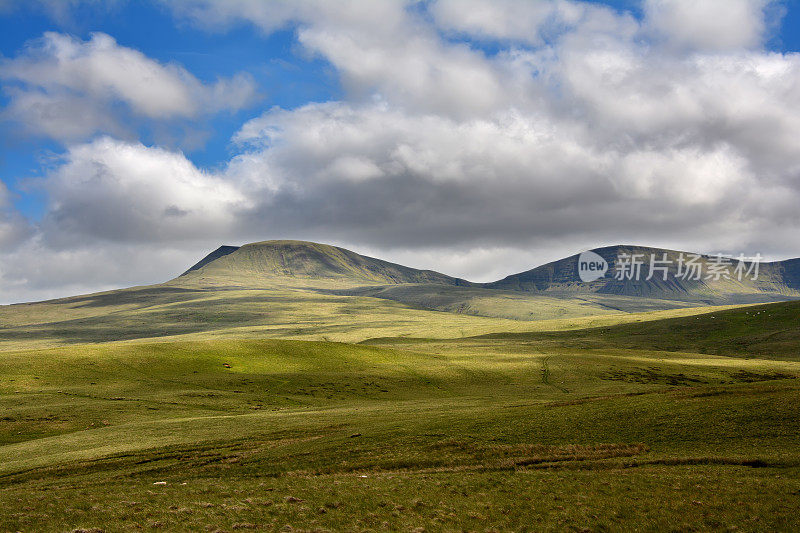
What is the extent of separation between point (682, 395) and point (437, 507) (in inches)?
1556

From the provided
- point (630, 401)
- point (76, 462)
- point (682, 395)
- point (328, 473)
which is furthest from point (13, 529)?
point (682, 395)

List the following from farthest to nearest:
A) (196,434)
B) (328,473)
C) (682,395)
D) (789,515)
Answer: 1. (682,395)
2. (196,434)
3. (328,473)
4. (789,515)

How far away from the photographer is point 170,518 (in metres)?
24.2

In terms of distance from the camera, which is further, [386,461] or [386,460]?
[386,460]

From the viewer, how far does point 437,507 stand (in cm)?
2641

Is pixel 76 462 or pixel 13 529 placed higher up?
pixel 13 529

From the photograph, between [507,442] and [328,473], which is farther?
[507,442]

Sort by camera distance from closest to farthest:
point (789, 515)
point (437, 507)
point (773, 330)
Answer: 1. point (789, 515)
2. point (437, 507)
3. point (773, 330)

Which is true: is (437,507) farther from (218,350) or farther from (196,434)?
(218,350)

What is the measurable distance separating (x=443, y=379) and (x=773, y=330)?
152673mm

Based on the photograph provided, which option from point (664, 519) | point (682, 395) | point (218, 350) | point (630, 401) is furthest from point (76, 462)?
point (218, 350)

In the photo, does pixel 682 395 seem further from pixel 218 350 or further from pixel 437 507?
pixel 218 350

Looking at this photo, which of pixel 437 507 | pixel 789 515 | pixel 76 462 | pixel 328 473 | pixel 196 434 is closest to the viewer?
pixel 789 515

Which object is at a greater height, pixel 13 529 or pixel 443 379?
pixel 13 529
